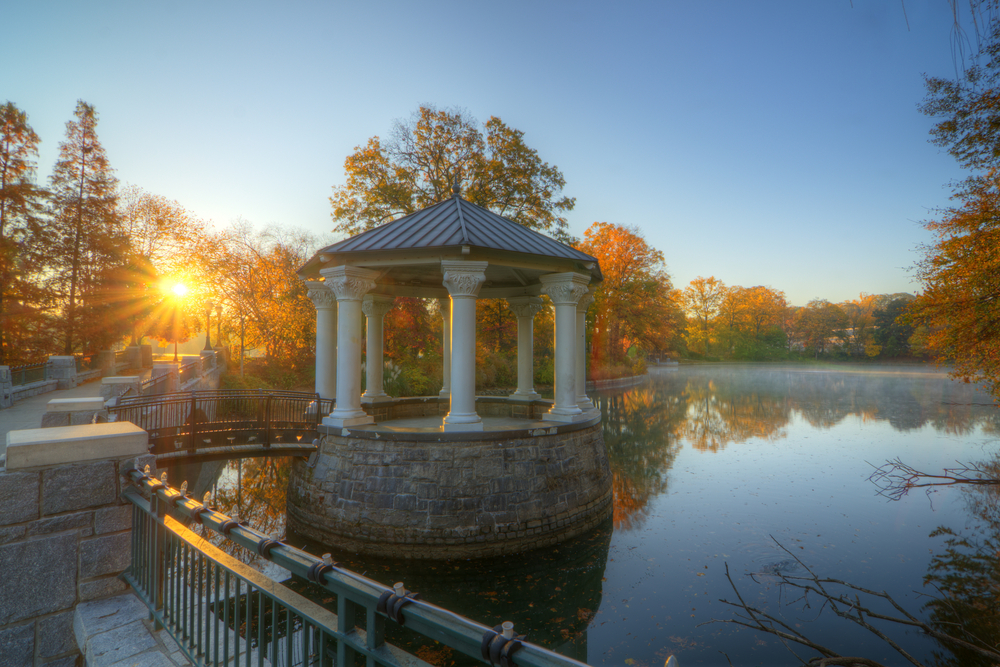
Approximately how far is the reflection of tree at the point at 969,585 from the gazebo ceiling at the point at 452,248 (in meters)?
6.97

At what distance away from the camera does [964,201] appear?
9.91m

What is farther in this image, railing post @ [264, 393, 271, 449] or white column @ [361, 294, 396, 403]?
white column @ [361, 294, 396, 403]

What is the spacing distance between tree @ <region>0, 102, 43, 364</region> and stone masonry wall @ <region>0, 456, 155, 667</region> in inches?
871

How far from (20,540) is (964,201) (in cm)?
1521

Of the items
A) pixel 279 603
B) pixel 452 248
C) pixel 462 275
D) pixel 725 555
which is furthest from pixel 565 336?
pixel 279 603

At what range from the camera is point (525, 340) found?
42.5ft

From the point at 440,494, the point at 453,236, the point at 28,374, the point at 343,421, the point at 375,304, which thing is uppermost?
the point at 453,236

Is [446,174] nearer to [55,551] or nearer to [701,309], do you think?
[55,551]

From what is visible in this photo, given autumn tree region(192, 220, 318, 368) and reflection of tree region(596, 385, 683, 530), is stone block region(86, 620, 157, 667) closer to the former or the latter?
reflection of tree region(596, 385, 683, 530)

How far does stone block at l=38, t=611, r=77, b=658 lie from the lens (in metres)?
2.99

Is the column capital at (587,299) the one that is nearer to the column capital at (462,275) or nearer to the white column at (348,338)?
the column capital at (462,275)

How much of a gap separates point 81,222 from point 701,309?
71.3 m

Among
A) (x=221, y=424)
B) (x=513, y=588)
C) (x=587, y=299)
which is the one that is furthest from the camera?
(x=587, y=299)

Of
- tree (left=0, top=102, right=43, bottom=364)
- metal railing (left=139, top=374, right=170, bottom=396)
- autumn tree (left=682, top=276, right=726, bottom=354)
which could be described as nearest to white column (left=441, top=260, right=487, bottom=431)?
metal railing (left=139, top=374, right=170, bottom=396)
